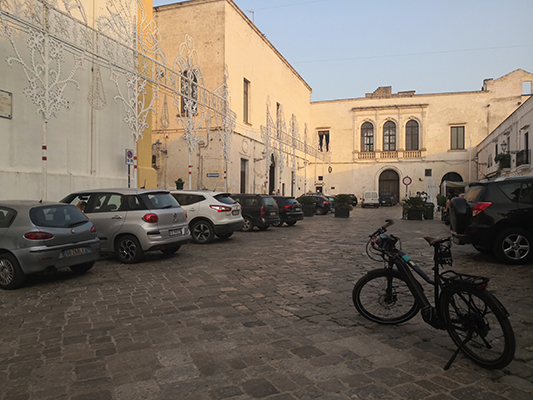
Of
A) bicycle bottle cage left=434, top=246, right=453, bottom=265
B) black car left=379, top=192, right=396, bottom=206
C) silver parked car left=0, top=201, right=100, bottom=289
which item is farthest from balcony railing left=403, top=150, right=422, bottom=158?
bicycle bottle cage left=434, top=246, right=453, bottom=265

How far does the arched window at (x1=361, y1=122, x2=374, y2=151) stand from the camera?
50281mm

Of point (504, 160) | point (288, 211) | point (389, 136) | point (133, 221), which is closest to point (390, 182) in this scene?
point (389, 136)

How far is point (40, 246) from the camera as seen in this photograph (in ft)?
21.2

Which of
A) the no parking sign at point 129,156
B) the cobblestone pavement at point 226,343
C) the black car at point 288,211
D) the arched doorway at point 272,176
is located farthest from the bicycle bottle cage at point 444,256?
the arched doorway at point 272,176

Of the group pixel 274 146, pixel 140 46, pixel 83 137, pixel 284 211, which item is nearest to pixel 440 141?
pixel 274 146

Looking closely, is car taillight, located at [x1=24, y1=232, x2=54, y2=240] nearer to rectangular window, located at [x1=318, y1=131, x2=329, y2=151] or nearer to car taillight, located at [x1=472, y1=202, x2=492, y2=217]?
car taillight, located at [x1=472, y1=202, x2=492, y2=217]

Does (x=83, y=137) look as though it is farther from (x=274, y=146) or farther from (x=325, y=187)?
(x=325, y=187)

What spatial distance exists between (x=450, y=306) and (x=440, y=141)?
48.2 metres

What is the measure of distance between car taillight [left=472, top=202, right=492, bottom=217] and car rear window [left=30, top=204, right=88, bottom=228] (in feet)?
25.6

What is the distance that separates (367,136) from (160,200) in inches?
1753

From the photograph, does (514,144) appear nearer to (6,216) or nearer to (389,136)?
(389,136)

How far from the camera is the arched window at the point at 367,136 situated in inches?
1980

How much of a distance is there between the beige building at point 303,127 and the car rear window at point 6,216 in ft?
64.4

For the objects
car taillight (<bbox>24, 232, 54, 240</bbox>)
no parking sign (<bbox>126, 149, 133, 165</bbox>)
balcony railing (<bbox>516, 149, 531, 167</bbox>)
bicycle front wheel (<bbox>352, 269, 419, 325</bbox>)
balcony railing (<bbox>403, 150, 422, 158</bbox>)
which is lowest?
bicycle front wheel (<bbox>352, 269, 419, 325</bbox>)
